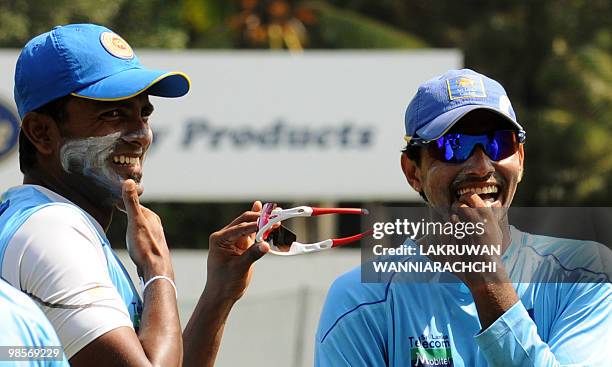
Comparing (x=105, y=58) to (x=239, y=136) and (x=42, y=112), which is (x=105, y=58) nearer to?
(x=42, y=112)

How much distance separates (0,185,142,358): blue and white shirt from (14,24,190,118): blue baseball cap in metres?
0.34

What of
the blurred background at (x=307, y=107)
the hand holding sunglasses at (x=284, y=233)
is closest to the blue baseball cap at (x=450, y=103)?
the hand holding sunglasses at (x=284, y=233)

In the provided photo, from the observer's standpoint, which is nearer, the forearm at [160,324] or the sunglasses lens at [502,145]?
the forearm at [160,324]

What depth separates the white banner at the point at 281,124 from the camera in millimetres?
13539

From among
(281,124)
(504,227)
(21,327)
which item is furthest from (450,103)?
(281,124)

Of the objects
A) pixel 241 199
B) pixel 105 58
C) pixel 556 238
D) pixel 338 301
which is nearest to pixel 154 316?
pixel 338 301

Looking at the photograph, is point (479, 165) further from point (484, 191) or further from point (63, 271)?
point (63, 271)

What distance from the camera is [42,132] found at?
3059 millimetres

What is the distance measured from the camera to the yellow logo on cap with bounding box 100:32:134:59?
121 inches

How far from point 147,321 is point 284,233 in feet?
1.81

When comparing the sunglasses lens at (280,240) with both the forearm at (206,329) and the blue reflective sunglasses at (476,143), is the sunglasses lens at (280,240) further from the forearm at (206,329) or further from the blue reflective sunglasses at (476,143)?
the blue reflective sunglasses at (476,143)

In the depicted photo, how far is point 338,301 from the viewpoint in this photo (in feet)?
9.78

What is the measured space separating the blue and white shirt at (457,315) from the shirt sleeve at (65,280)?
1.87 ft

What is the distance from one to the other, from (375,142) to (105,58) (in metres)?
10.8
